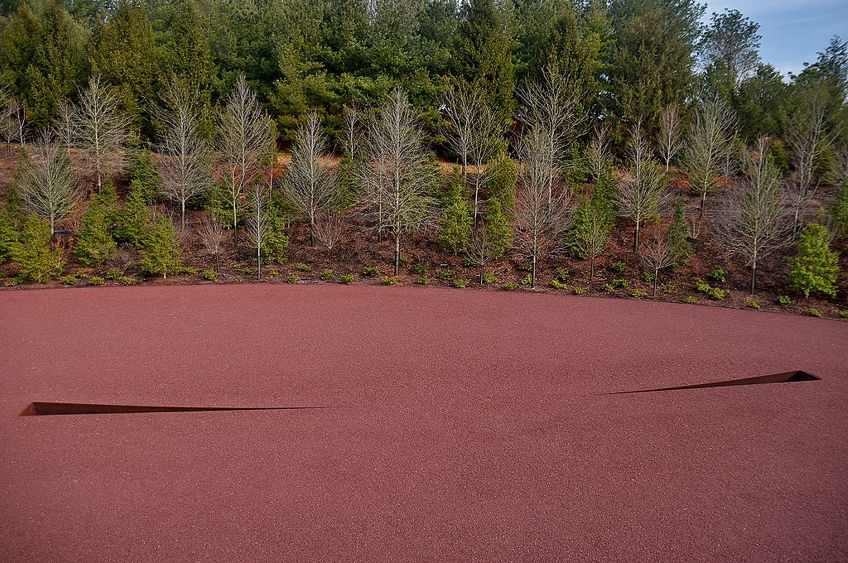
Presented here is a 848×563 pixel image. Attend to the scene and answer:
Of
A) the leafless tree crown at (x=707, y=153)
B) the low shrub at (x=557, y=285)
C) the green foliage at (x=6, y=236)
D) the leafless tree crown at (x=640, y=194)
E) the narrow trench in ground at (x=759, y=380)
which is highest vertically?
the leafless tree crown at (x=707, y=153)

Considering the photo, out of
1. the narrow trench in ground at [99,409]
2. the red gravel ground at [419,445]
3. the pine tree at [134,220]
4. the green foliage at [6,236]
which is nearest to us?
the red gravel ground at [419,445]

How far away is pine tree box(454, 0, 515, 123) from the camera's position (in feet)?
101

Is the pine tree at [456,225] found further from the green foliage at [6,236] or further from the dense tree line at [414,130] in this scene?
the green foliage at [6,236]

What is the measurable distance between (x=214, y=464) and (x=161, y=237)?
15.2m

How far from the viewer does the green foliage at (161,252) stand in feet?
68.0

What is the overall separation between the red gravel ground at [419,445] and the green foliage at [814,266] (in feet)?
14.3

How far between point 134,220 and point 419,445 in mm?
19462

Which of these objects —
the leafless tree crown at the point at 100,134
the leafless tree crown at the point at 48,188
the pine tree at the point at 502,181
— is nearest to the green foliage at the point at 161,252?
the leafless tree crown at the point at 48,188

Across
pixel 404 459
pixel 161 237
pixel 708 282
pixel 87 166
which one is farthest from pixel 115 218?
pixel 708 282

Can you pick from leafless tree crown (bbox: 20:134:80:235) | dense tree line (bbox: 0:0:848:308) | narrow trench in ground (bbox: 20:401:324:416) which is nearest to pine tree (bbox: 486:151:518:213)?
dense tree line (bbox: 0:0:848:308)

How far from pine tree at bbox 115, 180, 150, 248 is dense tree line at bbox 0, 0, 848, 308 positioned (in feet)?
0.30

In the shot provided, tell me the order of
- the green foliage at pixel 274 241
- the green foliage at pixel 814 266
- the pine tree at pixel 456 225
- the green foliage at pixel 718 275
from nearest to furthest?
the green foliage at pixel 814 266, the green foliage at pixel 718 275, the green foliage at pixel 274 241, the pine tree at pixel 456 225

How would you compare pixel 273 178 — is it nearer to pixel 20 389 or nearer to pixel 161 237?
pixel 161 237

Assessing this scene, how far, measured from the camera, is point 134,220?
23.2 m
